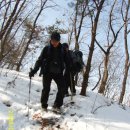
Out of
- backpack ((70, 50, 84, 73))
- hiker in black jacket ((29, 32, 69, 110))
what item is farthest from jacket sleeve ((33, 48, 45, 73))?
backpack ((70, 50, 84, 73))

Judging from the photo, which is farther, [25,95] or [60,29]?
[60,29]

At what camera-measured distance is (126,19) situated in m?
22.1

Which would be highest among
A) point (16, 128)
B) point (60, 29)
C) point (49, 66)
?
→ point (60, 29)

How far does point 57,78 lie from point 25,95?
1.64 meters

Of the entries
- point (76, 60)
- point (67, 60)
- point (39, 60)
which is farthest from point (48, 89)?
point (76, 60)

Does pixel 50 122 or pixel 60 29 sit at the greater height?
pixel 60 29

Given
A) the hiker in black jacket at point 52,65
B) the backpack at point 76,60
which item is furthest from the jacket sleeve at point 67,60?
the backpack at point 76,60

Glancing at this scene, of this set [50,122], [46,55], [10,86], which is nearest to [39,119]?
[50,122]

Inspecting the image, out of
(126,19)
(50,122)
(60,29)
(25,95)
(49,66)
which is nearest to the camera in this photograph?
(50,122)

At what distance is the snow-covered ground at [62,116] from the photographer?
7.81 m

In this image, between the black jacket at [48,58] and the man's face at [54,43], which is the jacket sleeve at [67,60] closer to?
the black jacket at [48,58]

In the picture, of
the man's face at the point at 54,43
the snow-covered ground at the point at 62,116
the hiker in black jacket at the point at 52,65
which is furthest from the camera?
the hiker in black jacket at the point at 52,65

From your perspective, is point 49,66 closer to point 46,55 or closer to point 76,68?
point 46,55

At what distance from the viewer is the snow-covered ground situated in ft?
25.6
